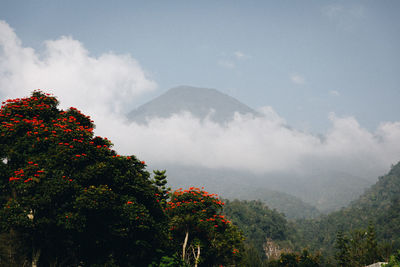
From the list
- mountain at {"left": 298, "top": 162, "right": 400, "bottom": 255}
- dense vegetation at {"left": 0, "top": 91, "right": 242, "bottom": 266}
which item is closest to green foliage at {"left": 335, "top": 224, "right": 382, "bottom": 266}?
mountain at {"left": 298, "top": 162, "right": 400, "bottom": 255}

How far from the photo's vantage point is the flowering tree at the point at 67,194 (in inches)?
441

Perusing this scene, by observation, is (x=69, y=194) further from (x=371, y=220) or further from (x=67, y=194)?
(x=371, y=220)

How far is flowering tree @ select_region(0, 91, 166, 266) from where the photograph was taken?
11195 mm

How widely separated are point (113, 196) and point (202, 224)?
8.30 meters

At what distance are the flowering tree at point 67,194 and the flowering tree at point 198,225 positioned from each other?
4.42 metres

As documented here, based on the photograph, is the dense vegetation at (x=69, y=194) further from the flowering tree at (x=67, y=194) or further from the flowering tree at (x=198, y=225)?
the flowering tree at (x=198, y=225)

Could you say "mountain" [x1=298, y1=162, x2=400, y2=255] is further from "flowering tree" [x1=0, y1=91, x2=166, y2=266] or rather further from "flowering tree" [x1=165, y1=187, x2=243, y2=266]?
"flowering tree" [x1=0, y1=91, x2=166, y2=266]

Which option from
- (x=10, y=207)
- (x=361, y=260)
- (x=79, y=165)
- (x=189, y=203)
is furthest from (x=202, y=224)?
(x=361, y=260)

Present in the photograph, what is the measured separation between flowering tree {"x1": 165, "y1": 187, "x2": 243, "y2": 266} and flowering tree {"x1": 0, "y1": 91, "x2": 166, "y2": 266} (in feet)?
14.5

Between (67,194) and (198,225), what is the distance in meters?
9.51

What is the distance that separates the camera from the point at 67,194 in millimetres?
11586

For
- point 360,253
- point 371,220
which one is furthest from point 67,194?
point 371,220

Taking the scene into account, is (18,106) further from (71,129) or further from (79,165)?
(79,165)

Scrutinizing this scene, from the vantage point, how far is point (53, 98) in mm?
15578
